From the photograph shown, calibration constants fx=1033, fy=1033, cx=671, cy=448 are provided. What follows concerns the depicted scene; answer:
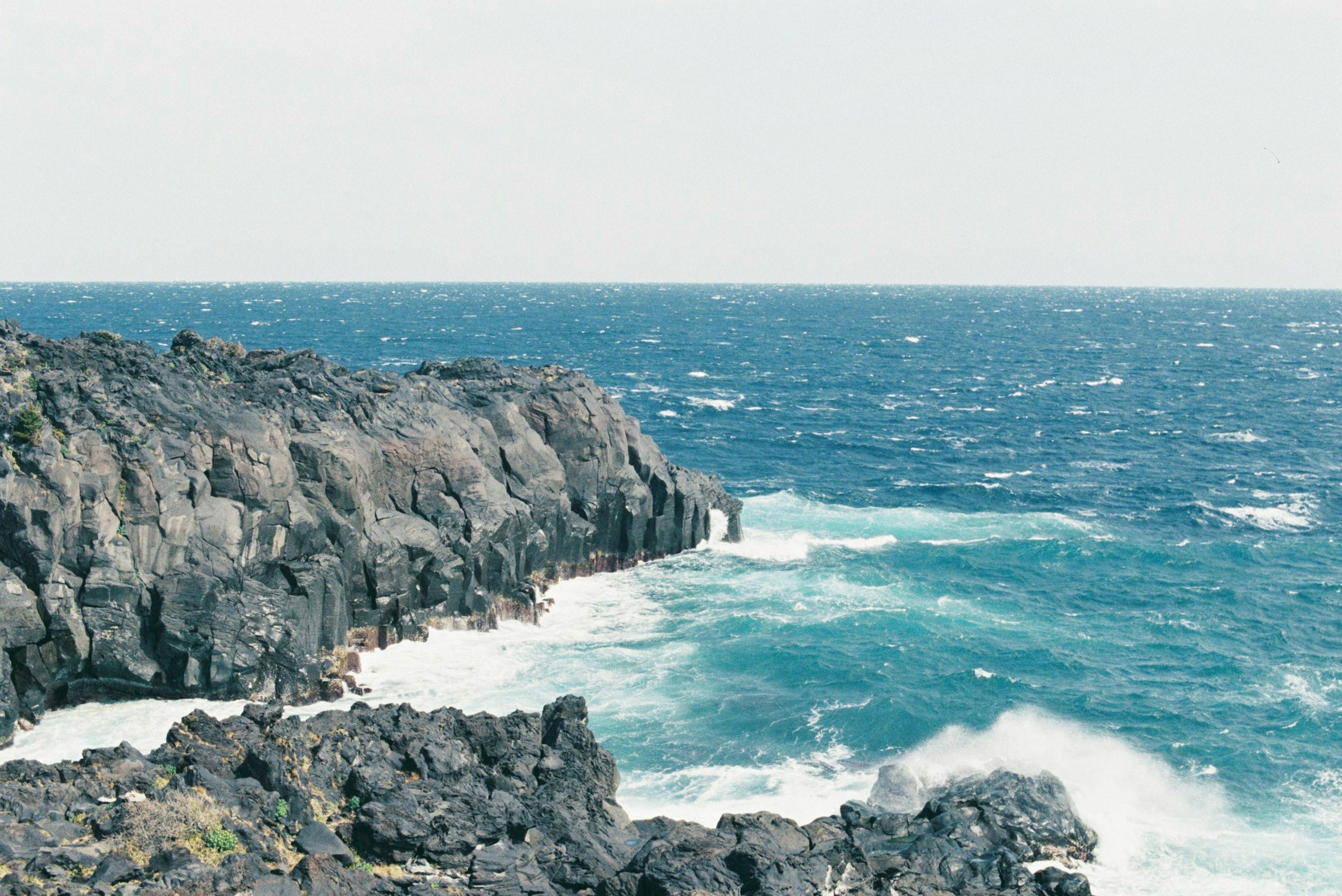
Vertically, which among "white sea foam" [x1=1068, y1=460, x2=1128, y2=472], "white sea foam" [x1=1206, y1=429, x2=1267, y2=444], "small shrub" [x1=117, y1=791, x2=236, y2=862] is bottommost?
"white sea foam" [x1=1068, y1=460, x2=1128, y2=472]

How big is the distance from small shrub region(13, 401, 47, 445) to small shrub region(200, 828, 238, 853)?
2297 cm

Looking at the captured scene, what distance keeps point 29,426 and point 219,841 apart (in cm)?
2423

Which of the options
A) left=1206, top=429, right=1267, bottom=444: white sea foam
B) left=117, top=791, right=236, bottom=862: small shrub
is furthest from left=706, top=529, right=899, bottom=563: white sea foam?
left=1206, top=429, right=1267, bottom=444: white sea foam

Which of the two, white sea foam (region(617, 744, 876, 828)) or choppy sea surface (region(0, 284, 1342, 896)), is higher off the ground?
choppy sea surface (region(0, 284, 1342, 896))

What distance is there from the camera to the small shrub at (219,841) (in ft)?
73.7

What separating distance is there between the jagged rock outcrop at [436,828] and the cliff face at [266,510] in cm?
1087

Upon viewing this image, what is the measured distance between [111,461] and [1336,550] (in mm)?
66207

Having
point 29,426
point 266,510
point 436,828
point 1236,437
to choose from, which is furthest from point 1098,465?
point 29,426

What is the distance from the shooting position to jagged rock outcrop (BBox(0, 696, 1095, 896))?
21.8 meters

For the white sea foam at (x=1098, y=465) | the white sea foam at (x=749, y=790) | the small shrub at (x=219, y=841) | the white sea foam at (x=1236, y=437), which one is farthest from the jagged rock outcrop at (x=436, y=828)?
the white sea foam at (x=1236, y=437)

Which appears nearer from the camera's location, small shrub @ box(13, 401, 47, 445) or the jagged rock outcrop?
the jagged rock outcrop

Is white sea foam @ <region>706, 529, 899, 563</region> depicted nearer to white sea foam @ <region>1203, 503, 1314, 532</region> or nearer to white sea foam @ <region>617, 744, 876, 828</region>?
white sea foam @ <region>617, 744, 876, 828</region>

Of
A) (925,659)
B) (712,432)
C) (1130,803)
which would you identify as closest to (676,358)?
(712,432)

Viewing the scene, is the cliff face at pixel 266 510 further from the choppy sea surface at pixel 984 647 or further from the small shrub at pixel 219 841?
Answer: the small shrub at pixel 219 841
